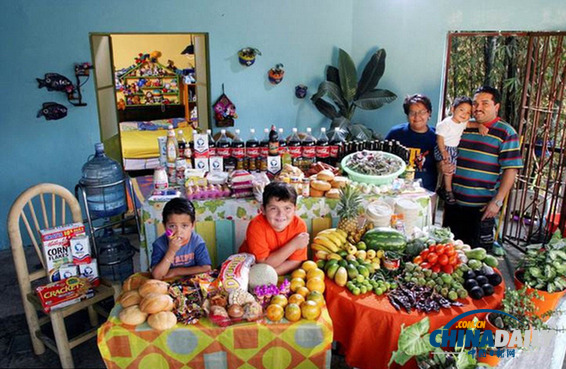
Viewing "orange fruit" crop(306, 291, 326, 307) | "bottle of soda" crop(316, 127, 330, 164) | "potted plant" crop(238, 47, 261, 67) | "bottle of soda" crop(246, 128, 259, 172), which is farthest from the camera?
"potted plant" crop(238, 47, 261, 67)

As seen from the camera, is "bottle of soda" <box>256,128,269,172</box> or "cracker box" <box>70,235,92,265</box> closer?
"cracker box" <box>70,235,92,265</box>

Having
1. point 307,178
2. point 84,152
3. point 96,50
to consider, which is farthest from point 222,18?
point 307,178

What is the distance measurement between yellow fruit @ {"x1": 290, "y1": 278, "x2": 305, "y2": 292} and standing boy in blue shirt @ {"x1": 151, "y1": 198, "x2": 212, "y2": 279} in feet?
2.07

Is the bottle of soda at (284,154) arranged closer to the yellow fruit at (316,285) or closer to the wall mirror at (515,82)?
the yellow fruit at (316,285)

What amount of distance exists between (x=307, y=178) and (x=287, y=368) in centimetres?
205

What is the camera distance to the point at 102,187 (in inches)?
172

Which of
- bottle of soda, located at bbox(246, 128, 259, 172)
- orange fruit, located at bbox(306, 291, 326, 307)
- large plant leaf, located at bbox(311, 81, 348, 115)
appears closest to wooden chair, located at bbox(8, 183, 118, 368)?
bottle of soda, located at bbox(246, 128, 259, 172)

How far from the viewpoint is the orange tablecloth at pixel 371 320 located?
112 inches

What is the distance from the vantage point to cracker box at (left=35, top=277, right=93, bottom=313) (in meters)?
3.46

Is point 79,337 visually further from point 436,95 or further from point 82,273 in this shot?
point 436,95

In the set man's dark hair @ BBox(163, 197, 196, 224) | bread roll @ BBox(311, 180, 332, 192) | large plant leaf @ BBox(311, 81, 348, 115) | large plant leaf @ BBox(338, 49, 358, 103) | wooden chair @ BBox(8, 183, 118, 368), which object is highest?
large plant leaf @ BBox(338, 49, 358, 103)

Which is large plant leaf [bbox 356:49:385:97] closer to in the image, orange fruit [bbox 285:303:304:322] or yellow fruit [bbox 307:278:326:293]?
yellow fruit [bbox 307:278:326:293]

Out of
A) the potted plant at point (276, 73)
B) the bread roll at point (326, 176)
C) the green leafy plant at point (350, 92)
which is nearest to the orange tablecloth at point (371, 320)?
the bread roll at point (326, 176)

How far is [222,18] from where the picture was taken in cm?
604
